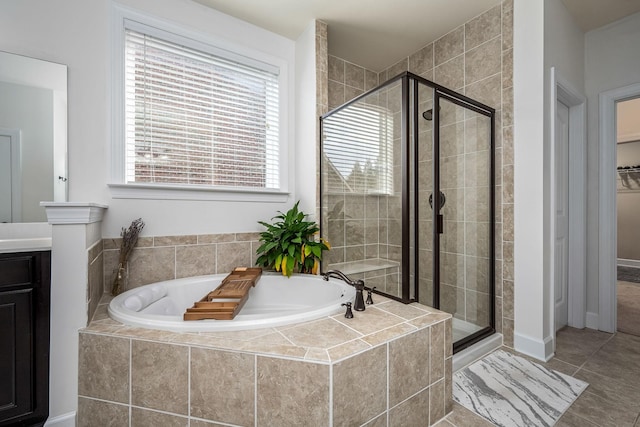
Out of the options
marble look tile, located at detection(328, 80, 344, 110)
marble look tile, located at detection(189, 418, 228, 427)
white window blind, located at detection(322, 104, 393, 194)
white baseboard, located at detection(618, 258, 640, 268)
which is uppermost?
marble look tile, located at detection(328, 80, 344, 110)

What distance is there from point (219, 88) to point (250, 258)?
1.38 metres

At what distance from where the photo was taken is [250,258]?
7.38 feet

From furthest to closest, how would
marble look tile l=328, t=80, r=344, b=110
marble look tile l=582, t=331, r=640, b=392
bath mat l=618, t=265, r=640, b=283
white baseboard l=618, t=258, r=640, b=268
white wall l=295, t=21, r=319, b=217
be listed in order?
white baseboard l=618, t=258, r=640, b=268 < bath mat l=618, t=265, r=640, b=283 < marble look tile l=328, t=80, r=344, b=110 < white wall l=295, t=21, r=319, b=217 < marble look tile l=582, t=331, r=640, b=392

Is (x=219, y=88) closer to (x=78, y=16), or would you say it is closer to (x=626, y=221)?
(x=78, y=16)

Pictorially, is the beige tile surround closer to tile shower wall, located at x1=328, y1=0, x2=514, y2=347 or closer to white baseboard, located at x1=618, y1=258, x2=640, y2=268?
tile shower wall, located at x1=328, y1=0, x2=514, y2=347

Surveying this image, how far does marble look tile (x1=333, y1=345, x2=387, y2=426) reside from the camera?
0.98 meters

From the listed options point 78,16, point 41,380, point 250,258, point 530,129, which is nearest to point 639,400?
point 530,129

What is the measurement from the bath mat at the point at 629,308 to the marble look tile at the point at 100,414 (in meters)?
3.53

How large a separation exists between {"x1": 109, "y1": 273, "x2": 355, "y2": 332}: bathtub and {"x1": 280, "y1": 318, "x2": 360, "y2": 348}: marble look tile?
61 millimetres

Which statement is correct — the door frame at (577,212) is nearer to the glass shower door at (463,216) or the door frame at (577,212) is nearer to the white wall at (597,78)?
the white wall at (597,78)

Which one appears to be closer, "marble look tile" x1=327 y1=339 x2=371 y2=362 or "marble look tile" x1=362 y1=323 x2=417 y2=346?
"marble look tile" x1=327 y1=339 x2=371 y2=362

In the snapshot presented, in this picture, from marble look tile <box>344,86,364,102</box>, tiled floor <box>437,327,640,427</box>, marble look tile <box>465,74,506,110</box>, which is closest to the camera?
tiled floor <box>437,327,640,427</box>

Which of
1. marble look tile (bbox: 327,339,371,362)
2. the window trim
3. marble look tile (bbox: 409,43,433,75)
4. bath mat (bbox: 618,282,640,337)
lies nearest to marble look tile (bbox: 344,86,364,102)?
marble look tile (bbox: 409,43,433,75)

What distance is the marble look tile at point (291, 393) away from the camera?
96cm
